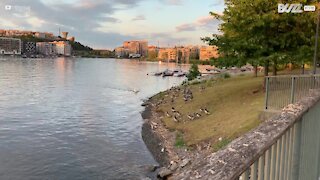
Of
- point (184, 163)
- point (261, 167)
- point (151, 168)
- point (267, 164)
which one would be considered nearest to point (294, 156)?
point (267, 164)

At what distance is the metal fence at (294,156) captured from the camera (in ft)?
8.83

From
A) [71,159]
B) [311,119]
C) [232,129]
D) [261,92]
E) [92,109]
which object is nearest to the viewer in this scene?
[311,119]

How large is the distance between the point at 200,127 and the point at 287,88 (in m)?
8.36

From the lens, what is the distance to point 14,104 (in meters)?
45.4

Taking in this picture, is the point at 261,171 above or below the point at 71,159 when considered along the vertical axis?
above

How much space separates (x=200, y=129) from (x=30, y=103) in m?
30.8

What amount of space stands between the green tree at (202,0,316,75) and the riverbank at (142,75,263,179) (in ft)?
9.34

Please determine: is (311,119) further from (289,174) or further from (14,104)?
(14,104)

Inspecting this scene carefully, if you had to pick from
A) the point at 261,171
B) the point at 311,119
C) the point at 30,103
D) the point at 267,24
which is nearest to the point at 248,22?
the point at 267,24

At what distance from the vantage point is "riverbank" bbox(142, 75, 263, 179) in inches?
707

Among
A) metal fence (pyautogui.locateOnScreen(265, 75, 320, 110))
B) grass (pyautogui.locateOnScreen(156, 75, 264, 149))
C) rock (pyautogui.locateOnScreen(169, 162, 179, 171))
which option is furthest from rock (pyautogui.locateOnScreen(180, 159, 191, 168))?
metal fence (pyautogui.locateOnScreen(265, 75, 320, 110))

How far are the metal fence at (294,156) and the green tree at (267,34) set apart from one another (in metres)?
18.8

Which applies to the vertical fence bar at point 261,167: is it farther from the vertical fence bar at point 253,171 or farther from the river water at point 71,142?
the river water at point 71,142

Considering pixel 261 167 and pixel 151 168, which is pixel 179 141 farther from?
pixel 261 167
